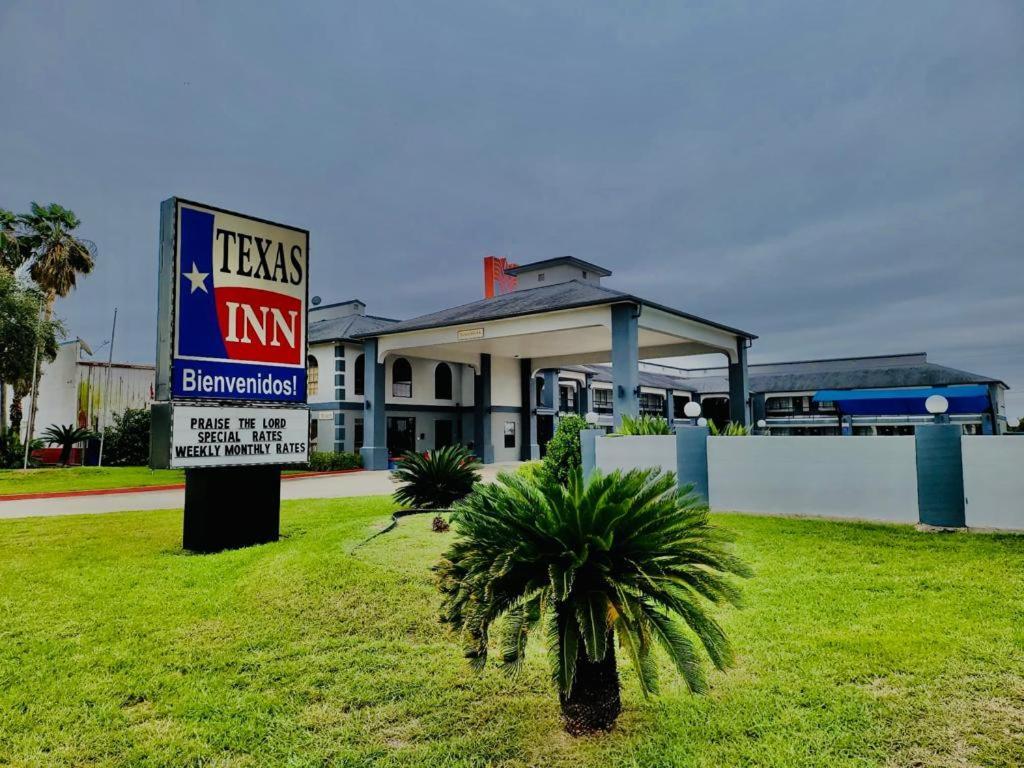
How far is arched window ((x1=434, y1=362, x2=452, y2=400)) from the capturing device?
32.9m

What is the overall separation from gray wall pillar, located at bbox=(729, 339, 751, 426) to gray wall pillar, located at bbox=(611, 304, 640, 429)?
9.72 m

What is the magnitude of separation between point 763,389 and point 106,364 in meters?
39.0

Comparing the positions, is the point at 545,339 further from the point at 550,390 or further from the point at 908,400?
the point at 908,400

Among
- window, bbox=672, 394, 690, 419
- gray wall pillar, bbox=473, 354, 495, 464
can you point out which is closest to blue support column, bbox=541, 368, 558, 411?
gray wall pillar, bbox=473, 354, 495, 464

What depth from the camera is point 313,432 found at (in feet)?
97.5

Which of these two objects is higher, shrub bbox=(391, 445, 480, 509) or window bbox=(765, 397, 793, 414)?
window bbox=(765, 397, 793, 414)

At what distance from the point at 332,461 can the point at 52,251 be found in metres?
16.6

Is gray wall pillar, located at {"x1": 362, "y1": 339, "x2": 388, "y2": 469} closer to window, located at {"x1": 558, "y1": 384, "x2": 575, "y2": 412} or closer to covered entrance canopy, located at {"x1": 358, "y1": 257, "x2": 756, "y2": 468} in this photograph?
covered entrance canopy, located at {"x1": 358, "y1": 257, "x2": 756, "y2": 468}

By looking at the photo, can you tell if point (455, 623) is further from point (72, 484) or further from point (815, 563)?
point (72, 484)

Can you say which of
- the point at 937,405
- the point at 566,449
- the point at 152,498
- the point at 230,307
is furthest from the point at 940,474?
the point at 152,498

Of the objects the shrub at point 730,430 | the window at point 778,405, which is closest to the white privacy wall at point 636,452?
the shrub at point 730,430

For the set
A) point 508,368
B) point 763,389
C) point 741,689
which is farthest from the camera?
point 763,389

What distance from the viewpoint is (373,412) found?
2748cm

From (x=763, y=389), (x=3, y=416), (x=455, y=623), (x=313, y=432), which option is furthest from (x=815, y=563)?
(x=763, y=389)
